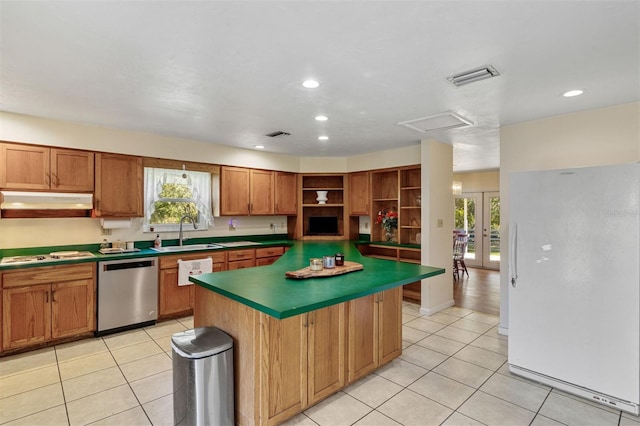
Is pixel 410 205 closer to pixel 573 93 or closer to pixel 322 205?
pixel 322 205

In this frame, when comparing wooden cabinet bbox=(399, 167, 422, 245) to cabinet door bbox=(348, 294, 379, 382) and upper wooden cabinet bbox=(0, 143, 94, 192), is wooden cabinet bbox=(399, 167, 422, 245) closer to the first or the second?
cabinet door bbox=(348, 294, 379, 382)

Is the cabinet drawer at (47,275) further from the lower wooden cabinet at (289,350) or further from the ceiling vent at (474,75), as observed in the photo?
the ceiling vent at (474,75)

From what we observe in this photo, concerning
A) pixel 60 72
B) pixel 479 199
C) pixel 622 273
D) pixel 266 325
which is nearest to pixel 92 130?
pixel 60 72

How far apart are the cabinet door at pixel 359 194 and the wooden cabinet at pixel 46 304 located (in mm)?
4087

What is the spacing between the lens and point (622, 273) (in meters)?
2.36

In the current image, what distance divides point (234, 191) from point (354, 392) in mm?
3605

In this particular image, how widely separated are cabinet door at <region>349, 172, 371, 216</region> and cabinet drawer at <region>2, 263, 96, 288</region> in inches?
160

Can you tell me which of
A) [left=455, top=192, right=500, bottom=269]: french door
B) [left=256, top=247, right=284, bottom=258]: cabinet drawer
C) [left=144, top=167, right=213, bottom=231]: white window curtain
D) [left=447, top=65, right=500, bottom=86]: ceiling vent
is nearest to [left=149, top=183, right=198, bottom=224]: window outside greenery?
[left=144, top=167, right=213, bottom=231]: white window curtain

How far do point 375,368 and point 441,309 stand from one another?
2.36 meters

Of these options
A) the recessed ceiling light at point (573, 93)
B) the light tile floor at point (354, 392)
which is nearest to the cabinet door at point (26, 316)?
the light tile floor at point (354, 392)

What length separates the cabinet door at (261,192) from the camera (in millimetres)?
5430

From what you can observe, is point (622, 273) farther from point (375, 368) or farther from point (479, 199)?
point (479, 199)

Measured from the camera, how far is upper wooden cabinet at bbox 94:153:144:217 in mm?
3924

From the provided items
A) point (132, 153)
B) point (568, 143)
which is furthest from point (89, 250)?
point (568, 143)
